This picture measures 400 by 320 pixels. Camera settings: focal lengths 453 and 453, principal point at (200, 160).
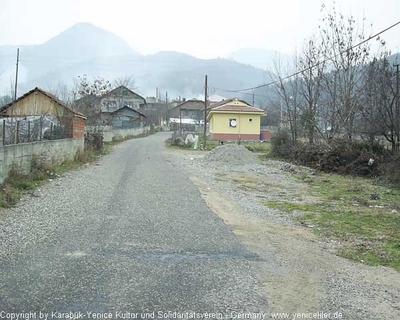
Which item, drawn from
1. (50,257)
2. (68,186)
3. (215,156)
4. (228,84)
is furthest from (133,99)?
(50,257)

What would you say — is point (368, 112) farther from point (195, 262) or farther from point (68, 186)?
point (195, 262)

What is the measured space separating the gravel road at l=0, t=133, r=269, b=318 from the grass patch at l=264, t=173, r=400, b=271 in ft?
6.61

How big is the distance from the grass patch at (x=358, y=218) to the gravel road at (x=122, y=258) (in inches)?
79.3

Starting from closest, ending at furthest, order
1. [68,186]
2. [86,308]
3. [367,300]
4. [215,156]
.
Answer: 1. [86,308]
2. [367,300]
3. [68,186]
4. [215,156]

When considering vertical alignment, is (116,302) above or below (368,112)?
below

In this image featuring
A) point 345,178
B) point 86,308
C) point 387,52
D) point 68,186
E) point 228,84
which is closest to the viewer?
point 86,308

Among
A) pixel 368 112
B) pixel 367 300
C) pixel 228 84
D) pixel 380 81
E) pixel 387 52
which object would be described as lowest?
pixel 367 300

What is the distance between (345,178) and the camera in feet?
65.5

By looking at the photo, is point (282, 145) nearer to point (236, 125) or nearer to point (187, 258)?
point (236, 125)

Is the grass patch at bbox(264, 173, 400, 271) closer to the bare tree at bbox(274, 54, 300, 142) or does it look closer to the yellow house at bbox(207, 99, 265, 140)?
the bare tree at bbox(274, 54, 300, 142)

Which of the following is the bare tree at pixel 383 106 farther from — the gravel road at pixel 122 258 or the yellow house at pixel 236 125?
the yellow house at pixel 236 125

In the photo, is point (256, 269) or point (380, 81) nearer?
point (256, 269)

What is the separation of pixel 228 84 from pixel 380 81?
13729cm

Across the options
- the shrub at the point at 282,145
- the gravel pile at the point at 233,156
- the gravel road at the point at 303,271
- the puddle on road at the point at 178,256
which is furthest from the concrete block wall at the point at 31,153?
the shrub at the point at 282,145
